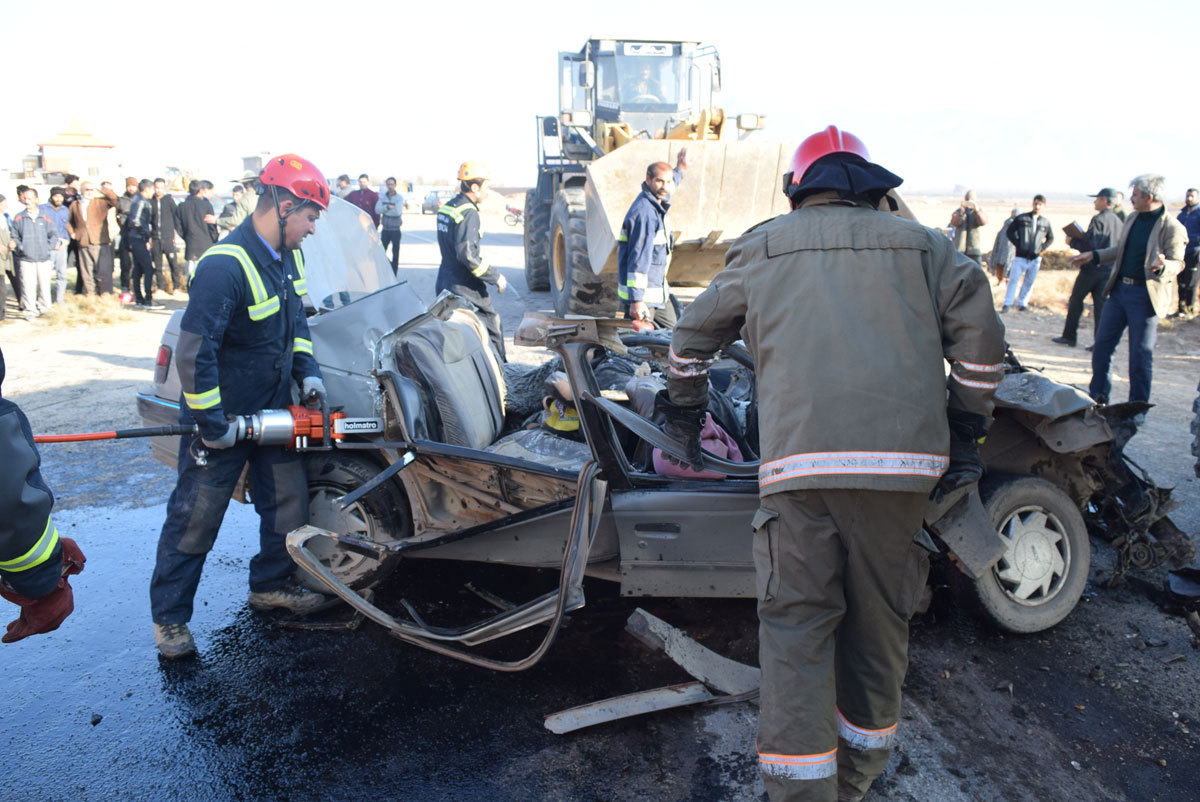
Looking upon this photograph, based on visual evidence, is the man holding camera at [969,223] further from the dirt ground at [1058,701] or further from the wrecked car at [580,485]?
the wrecked car at [580,485]

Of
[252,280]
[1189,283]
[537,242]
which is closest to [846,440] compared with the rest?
[252,280]

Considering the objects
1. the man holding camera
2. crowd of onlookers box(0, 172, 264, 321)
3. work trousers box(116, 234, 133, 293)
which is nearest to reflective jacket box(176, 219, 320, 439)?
crowd of onlookers box(0, 172, 264, 321)

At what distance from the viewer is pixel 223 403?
10.5 feet

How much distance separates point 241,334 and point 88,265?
413 inches

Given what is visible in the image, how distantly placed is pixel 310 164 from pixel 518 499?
64.5 inches

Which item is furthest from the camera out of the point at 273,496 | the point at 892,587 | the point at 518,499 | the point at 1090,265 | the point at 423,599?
the point at 1090,265

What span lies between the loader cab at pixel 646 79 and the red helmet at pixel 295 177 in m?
7.99

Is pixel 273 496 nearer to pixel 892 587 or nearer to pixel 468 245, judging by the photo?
pixel 892 587

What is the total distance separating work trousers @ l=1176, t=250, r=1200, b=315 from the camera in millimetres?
10273

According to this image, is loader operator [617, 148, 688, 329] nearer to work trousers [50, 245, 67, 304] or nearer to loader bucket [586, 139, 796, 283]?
loader bucket [586, 139, 796, 283]

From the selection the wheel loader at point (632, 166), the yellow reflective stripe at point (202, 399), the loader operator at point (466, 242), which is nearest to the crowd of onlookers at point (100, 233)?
the wheel loader at point (632, 166)

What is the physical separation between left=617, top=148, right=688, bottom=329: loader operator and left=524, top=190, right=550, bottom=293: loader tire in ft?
18.9

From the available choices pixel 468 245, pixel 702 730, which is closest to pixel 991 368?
pixel 702 730

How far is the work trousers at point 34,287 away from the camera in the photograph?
10367 millimetres
